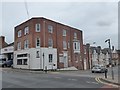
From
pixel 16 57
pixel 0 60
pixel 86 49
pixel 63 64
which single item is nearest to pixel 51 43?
pixel 63 64

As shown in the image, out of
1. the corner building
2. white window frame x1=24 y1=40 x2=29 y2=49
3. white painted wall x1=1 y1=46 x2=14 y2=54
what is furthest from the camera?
white painted wall x1=1 y1=46 x2=14 y2=54

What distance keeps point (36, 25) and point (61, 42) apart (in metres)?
7.16

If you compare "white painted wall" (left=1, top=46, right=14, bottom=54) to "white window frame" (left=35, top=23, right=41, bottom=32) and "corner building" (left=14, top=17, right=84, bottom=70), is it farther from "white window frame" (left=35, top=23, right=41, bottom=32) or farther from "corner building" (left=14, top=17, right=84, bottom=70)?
"white window frame" (left=35, top=23, right=41, bottom=32)

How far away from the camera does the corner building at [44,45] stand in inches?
1652

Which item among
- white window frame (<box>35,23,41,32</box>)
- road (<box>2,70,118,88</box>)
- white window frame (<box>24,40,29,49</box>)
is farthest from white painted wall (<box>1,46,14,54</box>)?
road (<box>2,70,118,88</box>)

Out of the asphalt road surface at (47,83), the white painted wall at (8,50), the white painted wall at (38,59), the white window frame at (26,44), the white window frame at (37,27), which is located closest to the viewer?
the asphalt road surface at (47,83)

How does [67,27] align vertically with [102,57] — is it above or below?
above

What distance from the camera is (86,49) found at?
207 ft

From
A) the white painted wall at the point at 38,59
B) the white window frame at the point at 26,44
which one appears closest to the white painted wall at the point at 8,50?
the white window frame at the point at 26,44

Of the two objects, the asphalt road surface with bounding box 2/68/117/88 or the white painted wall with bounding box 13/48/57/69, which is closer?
the asphalt road surface with bounding box 2/68/117/88

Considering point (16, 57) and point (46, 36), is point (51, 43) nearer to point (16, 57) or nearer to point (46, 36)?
point (46, 36)

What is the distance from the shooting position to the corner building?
42.0m

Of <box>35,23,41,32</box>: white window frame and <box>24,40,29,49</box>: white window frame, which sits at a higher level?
<box>35,23,41,32</box>: white window frame

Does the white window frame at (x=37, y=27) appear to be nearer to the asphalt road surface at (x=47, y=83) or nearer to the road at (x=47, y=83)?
the road at (x=47, y=83)
